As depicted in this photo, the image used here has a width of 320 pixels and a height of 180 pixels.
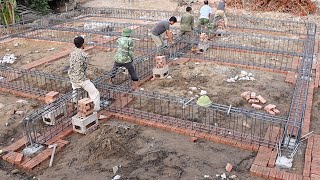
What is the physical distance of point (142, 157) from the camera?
5652 mm

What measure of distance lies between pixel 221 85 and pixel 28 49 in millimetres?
7011

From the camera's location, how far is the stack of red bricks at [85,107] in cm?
627

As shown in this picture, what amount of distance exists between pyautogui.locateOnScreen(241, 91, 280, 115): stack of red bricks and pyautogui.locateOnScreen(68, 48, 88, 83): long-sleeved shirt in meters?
3.43

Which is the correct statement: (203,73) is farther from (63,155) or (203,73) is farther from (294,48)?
(63,155)

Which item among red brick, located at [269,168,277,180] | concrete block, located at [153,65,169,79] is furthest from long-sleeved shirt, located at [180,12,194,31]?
red brick, located at [269,168,277,180]

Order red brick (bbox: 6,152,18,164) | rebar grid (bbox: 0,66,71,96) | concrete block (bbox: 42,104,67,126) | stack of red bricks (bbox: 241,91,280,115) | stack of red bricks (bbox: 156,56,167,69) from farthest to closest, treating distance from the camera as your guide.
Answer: stack of red bricks (bbox: 156,56,167,69) → rebar grid (bbox: 0,66,71,96) → stack of red bricks (bbox: 241,91,280,115) → concrete block (bbox: 42,104,67,126) → red brick (bbox: 6,152,18,164)

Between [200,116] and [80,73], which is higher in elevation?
[80,73]

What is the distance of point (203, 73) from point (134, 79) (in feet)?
6.58

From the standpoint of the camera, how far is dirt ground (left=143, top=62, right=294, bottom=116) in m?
7.78

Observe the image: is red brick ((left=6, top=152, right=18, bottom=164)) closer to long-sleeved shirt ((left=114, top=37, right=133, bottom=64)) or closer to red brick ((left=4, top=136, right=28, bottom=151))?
red brick ((left=4, top=136, right=28, bottom=151))

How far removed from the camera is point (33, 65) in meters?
10.2

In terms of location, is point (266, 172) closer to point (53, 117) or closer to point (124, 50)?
point (53, 117)

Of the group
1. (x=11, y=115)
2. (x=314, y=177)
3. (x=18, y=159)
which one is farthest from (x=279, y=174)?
(x=11, y=115)

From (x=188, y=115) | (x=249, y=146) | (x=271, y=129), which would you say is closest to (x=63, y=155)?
(x=188, y=115)
